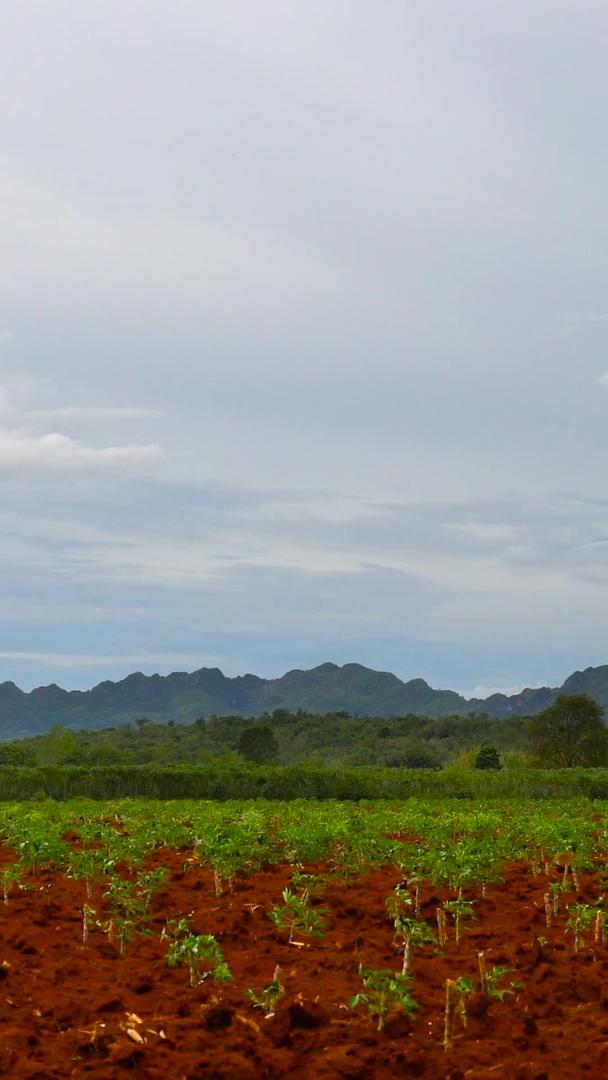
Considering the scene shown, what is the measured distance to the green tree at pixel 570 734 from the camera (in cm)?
6962

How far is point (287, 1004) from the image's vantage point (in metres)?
7.79

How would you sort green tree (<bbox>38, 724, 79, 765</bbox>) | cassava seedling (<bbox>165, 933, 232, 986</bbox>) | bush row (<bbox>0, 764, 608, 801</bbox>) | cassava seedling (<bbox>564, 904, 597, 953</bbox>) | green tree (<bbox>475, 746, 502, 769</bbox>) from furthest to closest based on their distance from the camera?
green tree (<bbox>38, 724, 79, 765</bbox>) < green tree (<bbox>475, 746, 502, 769</bbox>) < bush row (<bbox>0, 764, 608, 801</bbox>) < cassava seedling (<bbox>564, 904, 597, 953</bbox>) < cassava seedling (<bbox>165, 933, 232, 986</bbox>)

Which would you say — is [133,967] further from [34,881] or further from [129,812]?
[129,812]

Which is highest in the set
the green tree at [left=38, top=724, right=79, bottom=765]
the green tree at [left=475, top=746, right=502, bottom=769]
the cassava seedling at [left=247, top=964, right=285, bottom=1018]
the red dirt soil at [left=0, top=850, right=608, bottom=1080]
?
the cassava seedling at [left=247, top=964, right=285, bottom=1018]

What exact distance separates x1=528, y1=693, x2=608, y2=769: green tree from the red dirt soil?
2364 inches

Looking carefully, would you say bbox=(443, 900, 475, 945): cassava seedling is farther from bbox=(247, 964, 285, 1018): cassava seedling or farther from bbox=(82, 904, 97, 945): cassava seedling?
bbox=(82, 904, 97, 945): cassava seedling

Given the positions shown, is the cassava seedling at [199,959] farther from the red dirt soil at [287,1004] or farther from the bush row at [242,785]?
the bush row at [242,785]

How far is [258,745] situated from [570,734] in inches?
932

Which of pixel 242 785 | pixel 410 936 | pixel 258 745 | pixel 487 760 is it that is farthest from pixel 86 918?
pixel 258 745

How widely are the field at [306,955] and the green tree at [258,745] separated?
6246 centimetres

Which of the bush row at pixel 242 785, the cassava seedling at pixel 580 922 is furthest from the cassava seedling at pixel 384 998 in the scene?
the bush row at pixel 242 785

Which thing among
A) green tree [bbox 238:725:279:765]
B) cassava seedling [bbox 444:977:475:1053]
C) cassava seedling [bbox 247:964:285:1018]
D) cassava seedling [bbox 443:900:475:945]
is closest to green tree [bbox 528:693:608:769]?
green tree [bbox 238:725:279:765]

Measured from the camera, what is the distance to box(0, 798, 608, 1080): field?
7105 millimetres

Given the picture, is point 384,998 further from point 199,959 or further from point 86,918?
point 86,918
